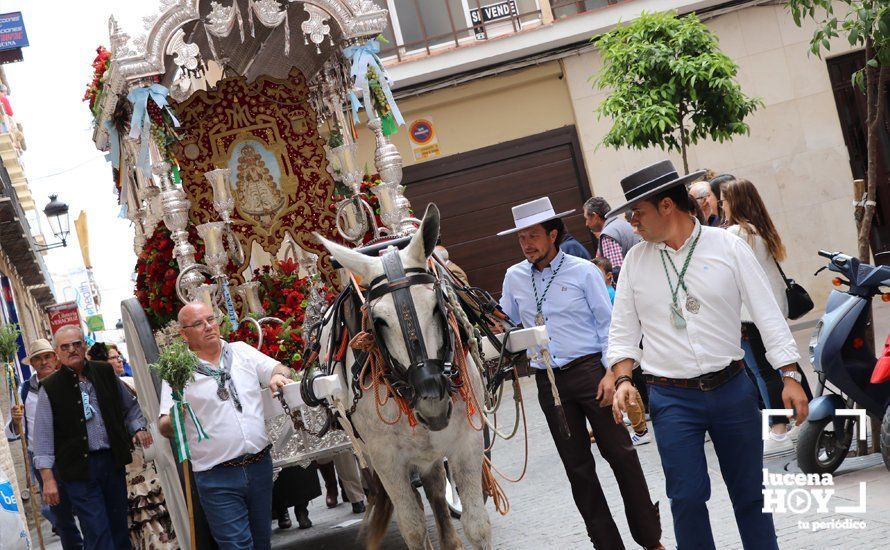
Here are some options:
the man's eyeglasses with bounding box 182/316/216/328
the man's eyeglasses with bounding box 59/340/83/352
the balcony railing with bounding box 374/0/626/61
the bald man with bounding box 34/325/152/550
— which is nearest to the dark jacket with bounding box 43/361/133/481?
the bald man with bounding box 34/325/152/550

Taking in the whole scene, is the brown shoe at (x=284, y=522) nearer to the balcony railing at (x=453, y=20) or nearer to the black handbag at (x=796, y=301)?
the black handbag at (x=796, y=301)

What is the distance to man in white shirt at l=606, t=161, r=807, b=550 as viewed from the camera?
4.79 metres

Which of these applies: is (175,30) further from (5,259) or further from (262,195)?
(5,259)

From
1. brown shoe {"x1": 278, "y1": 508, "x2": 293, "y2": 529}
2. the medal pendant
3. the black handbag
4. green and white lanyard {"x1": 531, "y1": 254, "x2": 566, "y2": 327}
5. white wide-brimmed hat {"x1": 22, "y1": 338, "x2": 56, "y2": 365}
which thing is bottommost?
brown shoe {"x1": 278, "y1": 508, "x2": 293, "y2": 529}

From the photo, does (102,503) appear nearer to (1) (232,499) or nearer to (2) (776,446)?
(1) (232,499)

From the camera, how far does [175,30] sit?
8.27m

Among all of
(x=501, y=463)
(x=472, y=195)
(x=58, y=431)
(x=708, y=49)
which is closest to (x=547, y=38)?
(x=472, y=195)

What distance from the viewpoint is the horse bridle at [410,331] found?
534cm

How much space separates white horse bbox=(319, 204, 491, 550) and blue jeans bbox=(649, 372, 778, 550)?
1.16m

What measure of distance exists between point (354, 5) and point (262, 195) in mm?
1780

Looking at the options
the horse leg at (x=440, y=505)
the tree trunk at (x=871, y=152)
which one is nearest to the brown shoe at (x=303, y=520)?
→ the horse leg at (x=440, y=505)

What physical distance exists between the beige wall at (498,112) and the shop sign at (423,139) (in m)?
0.07

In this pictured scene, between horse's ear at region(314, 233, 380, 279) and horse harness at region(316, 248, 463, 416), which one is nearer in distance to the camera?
horse harness at region(316, 248, 463, 416)

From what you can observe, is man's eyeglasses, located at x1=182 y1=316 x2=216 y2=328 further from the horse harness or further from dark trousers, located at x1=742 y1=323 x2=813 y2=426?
dark trousers, located at x1=742 y1=323 x2=813 y2=426
